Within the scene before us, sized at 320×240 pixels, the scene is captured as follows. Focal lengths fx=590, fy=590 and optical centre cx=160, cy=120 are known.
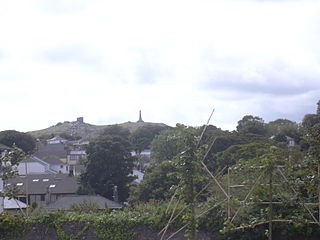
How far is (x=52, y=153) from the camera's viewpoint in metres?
84.9

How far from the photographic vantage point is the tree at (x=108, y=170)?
141ft

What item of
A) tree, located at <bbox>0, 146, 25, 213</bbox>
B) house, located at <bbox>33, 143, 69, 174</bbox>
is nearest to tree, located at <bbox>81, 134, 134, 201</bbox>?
tree, located at <bbox>0, 146, 25, 213</bbox>

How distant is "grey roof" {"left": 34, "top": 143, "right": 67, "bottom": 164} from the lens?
7705cm

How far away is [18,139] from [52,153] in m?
19.5

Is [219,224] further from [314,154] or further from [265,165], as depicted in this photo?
[265,165]

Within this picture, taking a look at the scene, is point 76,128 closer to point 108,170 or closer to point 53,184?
point 53,184

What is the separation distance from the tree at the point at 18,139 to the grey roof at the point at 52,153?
656 cm

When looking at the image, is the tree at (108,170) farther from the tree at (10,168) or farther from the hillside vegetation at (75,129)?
the hillside vegetation at (75,129)

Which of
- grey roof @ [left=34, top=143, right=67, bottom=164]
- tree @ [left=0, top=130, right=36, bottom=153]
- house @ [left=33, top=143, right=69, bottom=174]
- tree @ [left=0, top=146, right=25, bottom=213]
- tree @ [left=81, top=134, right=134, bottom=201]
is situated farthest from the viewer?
grey roof @ [left=34, top=143, right=67, bottom=164]

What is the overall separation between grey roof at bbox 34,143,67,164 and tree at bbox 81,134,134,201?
104 feet

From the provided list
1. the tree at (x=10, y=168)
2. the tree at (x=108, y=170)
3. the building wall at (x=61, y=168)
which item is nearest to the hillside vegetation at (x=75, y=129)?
the building wall at (x=61, y=168)

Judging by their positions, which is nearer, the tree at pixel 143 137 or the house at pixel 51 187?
the house at pixel 51 187

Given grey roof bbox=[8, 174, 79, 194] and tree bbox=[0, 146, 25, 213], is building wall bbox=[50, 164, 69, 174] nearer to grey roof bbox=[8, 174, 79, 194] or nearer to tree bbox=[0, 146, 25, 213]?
grey roof bbox=[8, 174, 79, 194]

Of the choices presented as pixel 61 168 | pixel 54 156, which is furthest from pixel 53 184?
pixel 54 156
